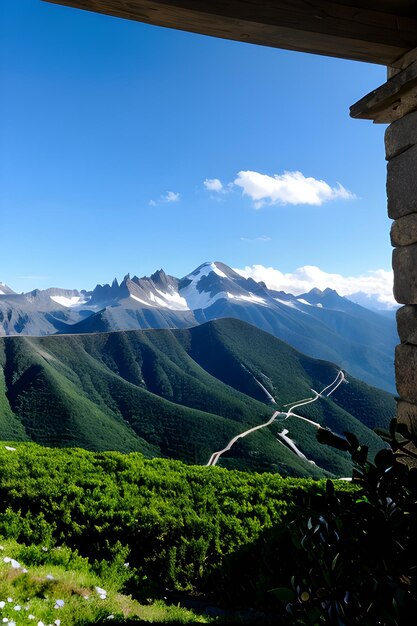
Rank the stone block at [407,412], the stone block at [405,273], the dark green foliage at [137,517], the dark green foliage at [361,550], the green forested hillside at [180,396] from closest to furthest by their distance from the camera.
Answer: the dark green foliage at [361,550] < the stone block at [407,412] < the stone block at [405,273] < the dark green foliage at [137,517] < the green forested hillside at [180,396]

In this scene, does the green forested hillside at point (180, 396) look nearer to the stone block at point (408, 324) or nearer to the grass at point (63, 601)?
the grass at point (63, 601)

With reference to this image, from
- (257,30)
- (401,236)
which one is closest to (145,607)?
(401,236)

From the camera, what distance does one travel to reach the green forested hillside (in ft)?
198

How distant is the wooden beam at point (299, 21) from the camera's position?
245 cm

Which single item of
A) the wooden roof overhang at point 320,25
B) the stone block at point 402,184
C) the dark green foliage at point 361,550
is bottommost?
the dark green foliage at point 361,550

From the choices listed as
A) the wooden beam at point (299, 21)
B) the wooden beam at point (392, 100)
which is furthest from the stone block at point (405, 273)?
the wooden beam at point (299, 21)

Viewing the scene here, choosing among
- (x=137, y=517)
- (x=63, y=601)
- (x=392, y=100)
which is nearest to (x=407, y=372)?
(x=392, y=100)

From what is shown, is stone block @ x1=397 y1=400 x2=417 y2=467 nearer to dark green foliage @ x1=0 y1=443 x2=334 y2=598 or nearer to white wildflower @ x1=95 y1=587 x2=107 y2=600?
dark green foliage @ x1=0 y1=443 x2=334 y2=598

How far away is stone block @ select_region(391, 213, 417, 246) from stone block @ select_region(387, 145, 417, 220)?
3 centimetres

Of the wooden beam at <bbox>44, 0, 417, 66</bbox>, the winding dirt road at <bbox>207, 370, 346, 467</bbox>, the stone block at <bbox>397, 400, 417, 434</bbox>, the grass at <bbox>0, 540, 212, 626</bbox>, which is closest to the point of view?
the wooden beam at <bbox>44, 0, 417, 66</bbox>

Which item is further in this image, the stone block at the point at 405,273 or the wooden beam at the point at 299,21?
the stone block at the point at 405,273

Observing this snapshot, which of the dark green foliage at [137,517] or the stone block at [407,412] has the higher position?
the stone block at [407,412]

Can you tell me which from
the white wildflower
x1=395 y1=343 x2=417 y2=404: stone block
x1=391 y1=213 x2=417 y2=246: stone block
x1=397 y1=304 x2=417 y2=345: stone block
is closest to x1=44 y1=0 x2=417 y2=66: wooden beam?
x1=391 y1=213 x2=417 y2=246: stone block

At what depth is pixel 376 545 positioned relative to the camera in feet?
5.22
